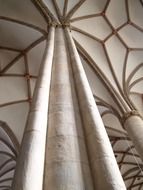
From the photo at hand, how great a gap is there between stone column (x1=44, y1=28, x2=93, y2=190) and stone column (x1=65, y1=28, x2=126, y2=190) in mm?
90

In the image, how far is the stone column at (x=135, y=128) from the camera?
8562 millimetres

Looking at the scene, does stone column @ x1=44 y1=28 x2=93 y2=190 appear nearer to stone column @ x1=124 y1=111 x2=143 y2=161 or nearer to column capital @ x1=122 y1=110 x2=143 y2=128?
stone column @ x1=124 y1=111 x2=143 y2=161

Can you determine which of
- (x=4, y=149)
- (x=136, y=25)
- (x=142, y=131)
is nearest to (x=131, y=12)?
(x=136, y=25)

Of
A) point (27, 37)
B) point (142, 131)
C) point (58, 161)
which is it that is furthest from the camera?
point (27, 37)

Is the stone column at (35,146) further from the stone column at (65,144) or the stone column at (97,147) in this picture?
the stone column at (97,147)

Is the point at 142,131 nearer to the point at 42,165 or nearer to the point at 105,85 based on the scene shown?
the point at 105,85

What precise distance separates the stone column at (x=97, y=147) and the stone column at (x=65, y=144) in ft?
0.30

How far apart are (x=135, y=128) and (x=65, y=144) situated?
21.1ft

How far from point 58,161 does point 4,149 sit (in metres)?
13.4

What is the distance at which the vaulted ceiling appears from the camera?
11453 mm

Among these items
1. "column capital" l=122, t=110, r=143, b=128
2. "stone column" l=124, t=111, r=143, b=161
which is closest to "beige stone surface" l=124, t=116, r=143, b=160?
"stone column" l=124, t=111, r=143, b=161

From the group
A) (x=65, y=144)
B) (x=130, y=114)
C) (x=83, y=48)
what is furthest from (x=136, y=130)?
(x=65, y=144)

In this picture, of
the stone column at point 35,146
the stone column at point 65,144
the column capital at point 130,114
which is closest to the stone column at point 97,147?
the stone column at point 65,144

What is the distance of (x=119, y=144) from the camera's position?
17.3 m
